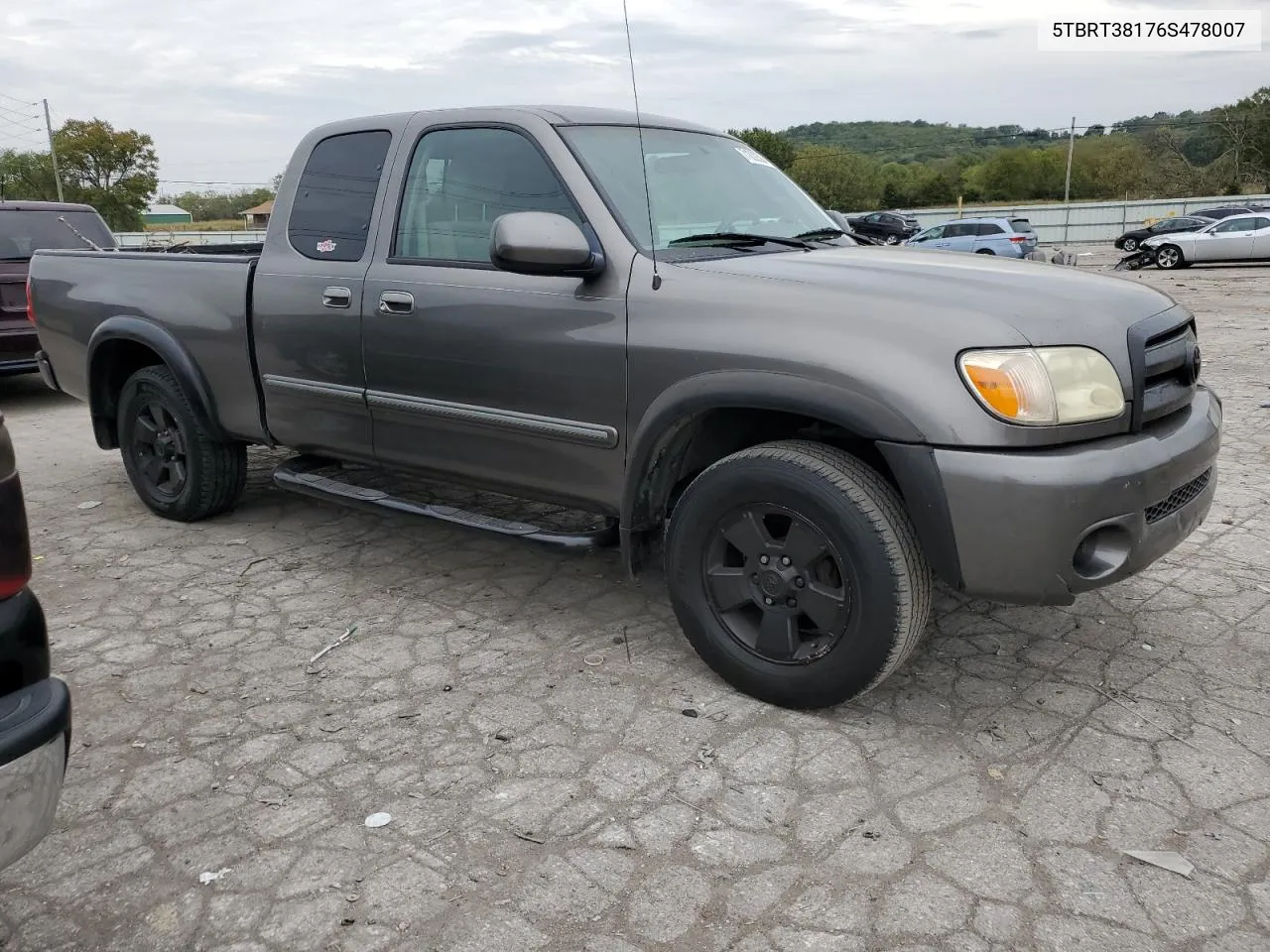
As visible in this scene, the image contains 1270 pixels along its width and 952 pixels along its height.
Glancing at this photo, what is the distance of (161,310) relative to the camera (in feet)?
15.7

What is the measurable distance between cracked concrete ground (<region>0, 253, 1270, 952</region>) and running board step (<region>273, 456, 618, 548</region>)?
393 millimetres

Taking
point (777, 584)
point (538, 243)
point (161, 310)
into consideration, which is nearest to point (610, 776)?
point (777, 584)

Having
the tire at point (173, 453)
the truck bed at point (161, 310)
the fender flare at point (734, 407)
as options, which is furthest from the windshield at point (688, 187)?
the tire at point (173, 453)

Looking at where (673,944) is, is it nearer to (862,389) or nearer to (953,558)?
(953,558)

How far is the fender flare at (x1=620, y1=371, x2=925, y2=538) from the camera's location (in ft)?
9.00

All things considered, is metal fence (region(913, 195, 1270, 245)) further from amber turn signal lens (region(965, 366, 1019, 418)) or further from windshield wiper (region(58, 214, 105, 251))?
amber turn signal lens (region(965, 366, 1019, 418))

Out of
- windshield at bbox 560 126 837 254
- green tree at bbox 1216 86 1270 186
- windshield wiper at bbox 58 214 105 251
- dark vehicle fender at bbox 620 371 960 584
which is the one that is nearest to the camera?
dark vehicle fender at bbox 620 371 960 584

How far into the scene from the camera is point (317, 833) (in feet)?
8.50

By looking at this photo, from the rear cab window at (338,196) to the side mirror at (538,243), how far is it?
1.09 m

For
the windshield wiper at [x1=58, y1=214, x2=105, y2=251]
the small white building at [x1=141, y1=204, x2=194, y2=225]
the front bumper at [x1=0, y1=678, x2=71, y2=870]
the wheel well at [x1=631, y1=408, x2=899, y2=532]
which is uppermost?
the small white building at [x1=141, y1=204, x2=194, y2=225]

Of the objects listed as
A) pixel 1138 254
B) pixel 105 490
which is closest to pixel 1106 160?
pixel 1138 254

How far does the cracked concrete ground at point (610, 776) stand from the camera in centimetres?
227

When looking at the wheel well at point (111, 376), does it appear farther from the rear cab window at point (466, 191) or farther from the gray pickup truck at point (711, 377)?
the rear cab window at point (466, 191)

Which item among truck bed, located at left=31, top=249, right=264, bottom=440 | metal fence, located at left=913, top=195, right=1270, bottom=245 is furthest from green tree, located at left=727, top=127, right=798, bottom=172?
truck bed, located at left=31, top=249, right=264, bottom=440
